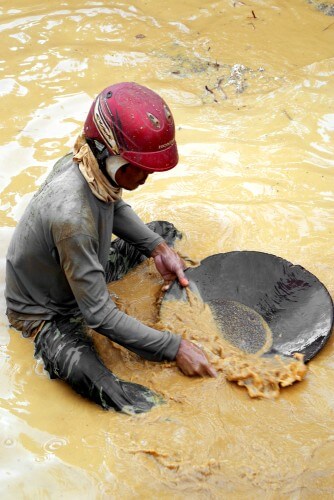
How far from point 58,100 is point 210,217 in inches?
84.3

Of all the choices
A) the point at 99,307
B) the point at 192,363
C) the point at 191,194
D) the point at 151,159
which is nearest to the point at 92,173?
the point at 151,159

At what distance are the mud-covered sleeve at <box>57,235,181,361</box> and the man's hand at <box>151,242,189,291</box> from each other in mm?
587

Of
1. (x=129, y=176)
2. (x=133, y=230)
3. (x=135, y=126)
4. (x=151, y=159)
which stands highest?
(x=135, y=126)

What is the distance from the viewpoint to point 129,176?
275 centimetres

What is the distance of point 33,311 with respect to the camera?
3.06 meters

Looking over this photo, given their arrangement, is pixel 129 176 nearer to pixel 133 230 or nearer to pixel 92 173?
pixel 92 173

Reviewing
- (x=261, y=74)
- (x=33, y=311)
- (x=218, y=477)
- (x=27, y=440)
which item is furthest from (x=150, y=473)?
(x=261, y=74)

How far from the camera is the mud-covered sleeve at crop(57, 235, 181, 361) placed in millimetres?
2666

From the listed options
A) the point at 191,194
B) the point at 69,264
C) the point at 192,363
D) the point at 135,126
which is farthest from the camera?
the point at 191,194

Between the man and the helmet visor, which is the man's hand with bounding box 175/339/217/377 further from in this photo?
the helmet visor

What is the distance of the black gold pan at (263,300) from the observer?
3129mm

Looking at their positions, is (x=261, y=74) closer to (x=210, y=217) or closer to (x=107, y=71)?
(x=107, y=71)

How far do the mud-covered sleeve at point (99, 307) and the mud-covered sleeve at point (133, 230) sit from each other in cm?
69

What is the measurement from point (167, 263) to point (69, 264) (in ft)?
3.02
